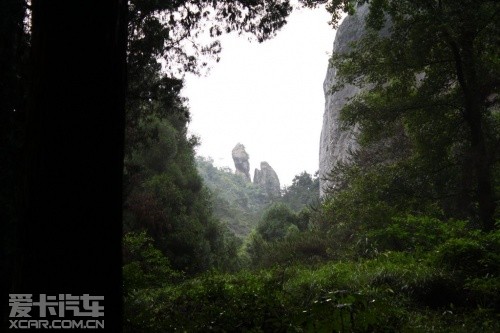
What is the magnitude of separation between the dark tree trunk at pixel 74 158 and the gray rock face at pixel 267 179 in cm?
8399

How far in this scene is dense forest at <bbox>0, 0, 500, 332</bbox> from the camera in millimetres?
1747

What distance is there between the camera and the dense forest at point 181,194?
175cm

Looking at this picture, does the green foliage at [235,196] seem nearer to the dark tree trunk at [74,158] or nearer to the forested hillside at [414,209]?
the forested hillside at [414,209]

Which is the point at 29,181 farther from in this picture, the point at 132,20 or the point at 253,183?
the point at 253,183

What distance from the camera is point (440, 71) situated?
1177 cm

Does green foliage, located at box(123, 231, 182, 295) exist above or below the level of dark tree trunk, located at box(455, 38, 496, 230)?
below

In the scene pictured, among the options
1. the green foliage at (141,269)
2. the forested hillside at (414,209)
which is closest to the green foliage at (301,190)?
the forested hillside at (414,209)

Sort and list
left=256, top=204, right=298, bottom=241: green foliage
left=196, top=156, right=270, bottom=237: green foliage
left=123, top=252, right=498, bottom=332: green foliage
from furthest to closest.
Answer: left=196, top=156, right=270, bottom=237: green foliage < left=256, top=204, right=298, bottom=241: green foliage < left=123, top=252, right=498, bottom=332: green foliage

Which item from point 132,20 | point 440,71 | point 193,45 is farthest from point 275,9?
point 440,71

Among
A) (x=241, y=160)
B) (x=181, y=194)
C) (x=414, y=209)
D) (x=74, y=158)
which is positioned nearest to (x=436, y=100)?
(x=414, y=209)

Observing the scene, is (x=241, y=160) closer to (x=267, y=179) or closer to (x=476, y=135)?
(x=267, y=179)

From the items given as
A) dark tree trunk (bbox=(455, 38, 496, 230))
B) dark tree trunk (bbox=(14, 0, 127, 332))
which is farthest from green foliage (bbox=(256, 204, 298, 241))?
dark tree trunk (bbox=(14, 0, 127, 332))

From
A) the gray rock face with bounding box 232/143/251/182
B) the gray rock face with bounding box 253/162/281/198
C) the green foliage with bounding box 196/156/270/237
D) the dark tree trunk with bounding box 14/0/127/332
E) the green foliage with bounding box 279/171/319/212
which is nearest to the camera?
the dark tree trunk with bounding box 14/0/127/332

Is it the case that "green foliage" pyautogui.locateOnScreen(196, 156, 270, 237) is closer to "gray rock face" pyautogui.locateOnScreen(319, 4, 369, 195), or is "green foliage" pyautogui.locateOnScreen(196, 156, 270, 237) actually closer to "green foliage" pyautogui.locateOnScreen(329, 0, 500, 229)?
"gray rock face" pyautogui.locateOnScreen(319, 4, 369, 195)
